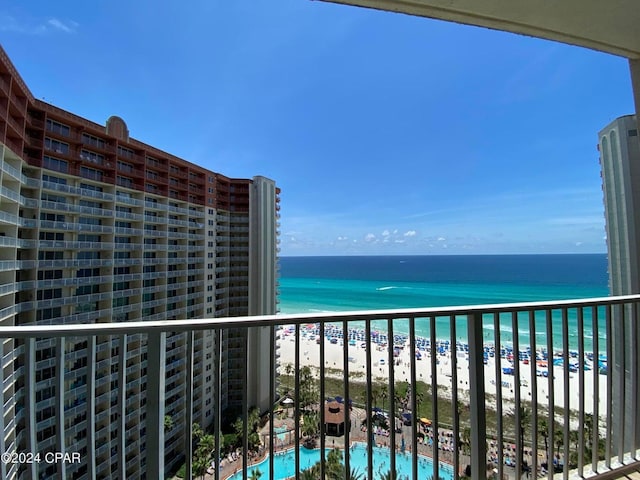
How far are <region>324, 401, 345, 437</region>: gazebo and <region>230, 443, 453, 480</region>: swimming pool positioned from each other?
7cm

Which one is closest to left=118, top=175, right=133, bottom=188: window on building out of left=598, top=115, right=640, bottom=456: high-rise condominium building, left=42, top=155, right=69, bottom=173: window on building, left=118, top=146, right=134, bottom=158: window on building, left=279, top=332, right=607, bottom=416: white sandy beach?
left=118, top=146, right=134, bottom=158: window on building

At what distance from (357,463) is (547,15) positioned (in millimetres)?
2343

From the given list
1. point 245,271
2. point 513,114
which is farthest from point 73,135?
point 513,114

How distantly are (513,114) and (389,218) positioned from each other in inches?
862

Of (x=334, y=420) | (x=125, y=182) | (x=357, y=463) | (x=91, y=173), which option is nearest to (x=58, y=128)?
(x=91, y=173)

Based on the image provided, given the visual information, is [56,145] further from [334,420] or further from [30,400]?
[334,420]

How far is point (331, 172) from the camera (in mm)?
23812

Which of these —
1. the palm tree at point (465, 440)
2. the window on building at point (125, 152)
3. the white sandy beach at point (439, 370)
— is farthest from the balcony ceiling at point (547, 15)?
the window on building at point (125, 152)

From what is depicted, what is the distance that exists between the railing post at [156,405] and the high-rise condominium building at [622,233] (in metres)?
1.96

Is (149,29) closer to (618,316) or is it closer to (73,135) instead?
(73,135)

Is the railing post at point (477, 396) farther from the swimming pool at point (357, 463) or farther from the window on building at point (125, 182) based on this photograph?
the window on building at point (125, 182)

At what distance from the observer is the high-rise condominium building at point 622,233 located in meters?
1.33

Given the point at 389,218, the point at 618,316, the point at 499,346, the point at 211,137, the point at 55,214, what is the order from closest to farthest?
the point at 499,346 < the point at 618,316 < the point at 55,214 < the point at 211,137 < the point at 389,218

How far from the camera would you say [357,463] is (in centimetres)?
123
